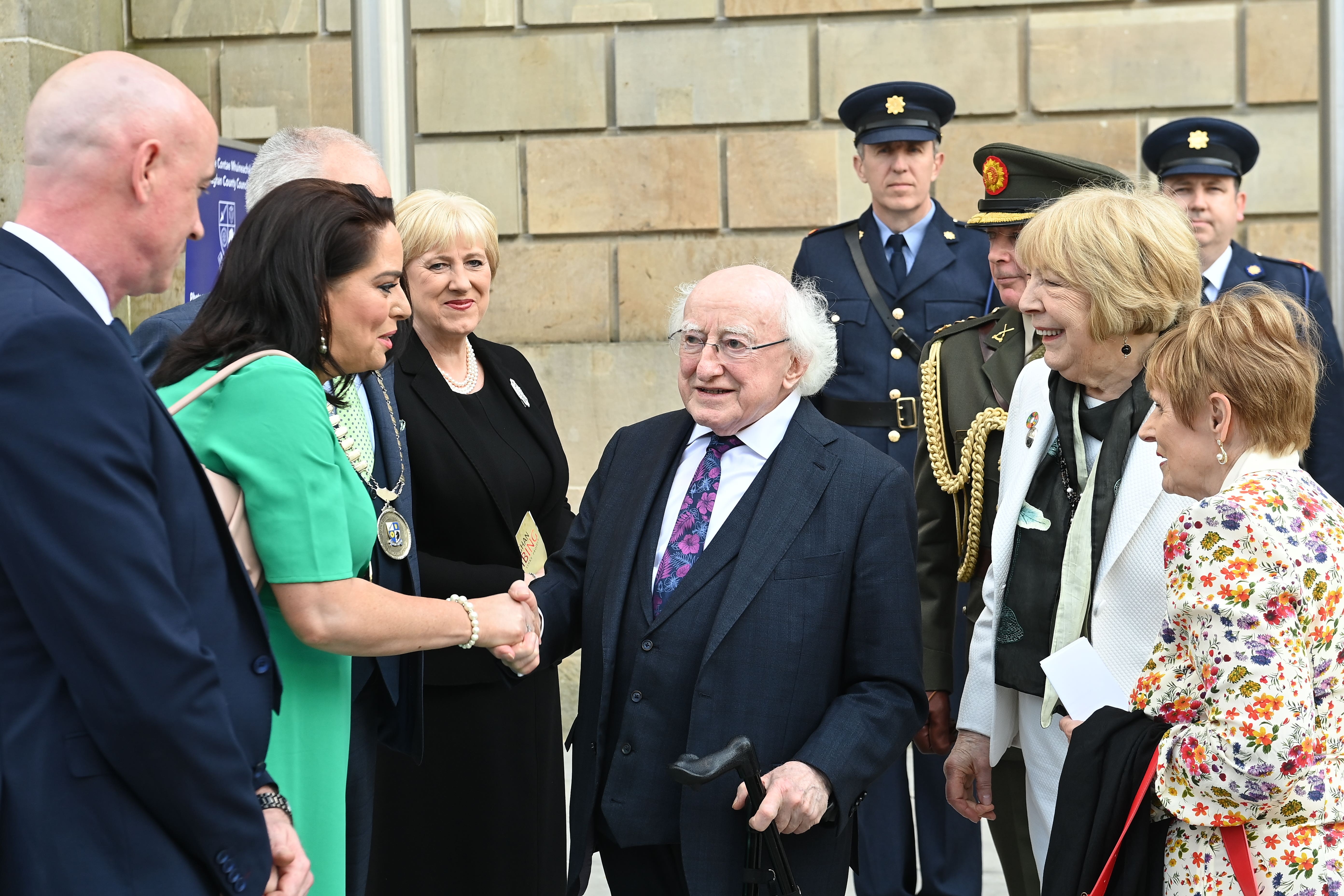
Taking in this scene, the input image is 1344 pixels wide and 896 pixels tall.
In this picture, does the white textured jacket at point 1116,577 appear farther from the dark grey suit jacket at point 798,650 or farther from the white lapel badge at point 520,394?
the white lapel badge at point 520,394

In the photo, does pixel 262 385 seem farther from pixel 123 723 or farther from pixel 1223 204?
pixel 1223 204

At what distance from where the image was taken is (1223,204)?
16.2 feet

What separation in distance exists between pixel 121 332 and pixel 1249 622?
1.60 m

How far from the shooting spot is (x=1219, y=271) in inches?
187

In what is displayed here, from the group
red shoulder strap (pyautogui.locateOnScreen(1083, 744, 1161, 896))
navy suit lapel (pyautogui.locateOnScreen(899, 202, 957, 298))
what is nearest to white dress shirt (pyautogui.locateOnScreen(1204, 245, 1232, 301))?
navy suit lapel (pyautogui.locateOnScreen(899, 202, 957, 298))

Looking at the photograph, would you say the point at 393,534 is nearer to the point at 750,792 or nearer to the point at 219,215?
the point at 750,792

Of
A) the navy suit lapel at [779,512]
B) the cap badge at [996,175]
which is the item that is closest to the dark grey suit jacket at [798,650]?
the navy suit lapel at [779,512]

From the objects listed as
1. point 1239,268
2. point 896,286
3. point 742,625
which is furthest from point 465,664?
point 1239,268

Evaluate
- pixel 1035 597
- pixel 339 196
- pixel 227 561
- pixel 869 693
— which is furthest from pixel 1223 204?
→ pixel 227 561

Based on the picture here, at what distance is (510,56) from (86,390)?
229 inches

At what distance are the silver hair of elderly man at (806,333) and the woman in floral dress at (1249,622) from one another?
2.39 ft

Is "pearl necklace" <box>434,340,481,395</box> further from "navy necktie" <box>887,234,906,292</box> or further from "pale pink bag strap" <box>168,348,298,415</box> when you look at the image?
"navy necktie" <box>887,234,906,292</box>

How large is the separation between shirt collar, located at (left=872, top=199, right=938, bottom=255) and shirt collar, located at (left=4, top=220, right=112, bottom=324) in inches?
146

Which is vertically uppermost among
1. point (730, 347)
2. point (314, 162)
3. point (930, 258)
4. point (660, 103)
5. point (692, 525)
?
point (660, 103)
